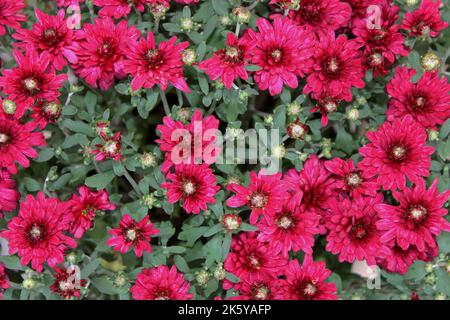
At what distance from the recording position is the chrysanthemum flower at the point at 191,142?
136 cm

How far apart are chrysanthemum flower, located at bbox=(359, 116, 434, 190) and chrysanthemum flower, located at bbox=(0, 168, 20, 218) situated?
961mm

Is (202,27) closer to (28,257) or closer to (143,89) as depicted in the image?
(143,89)

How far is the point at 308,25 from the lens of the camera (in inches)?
59.2

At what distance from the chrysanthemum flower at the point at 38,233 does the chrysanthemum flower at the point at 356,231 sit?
2.32 ft

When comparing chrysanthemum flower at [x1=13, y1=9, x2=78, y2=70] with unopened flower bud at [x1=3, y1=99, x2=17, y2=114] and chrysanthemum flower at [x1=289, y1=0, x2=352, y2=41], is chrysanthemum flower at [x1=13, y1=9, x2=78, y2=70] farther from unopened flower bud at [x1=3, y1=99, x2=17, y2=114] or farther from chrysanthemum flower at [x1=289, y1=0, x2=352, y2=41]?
chrysanthemum flower at [x1=289, y1=0, x2=352, y2=41]

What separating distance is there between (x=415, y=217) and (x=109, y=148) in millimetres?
A: 815

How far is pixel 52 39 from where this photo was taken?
146 centimetres

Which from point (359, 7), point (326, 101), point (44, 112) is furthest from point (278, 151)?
point (44, 112)

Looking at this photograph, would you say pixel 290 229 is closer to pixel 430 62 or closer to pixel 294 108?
pixel 294 108

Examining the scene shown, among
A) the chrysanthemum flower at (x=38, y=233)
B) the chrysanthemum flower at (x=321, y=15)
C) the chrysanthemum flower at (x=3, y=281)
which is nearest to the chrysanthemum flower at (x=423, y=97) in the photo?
the chrysanthemum flower at (x=321, y=15)

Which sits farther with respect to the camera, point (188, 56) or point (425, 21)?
point (425, 21)

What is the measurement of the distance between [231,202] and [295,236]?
197mm
